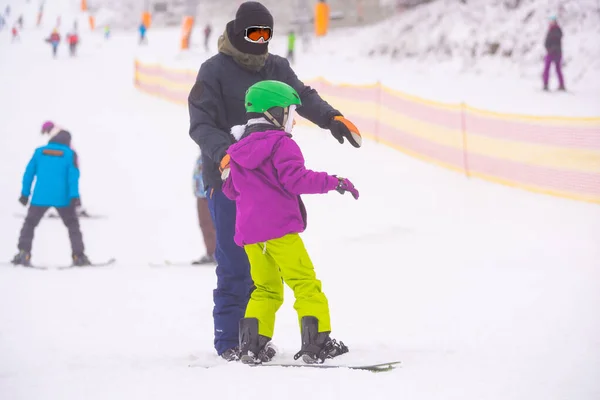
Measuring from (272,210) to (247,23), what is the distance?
1.01 m

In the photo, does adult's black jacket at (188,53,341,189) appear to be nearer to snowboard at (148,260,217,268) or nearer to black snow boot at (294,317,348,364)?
black snow boot at (294,317,348,364)

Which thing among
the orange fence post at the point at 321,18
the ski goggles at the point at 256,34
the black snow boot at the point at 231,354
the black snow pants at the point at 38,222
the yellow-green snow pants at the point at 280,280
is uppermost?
the orange fence post at the point at 321,18

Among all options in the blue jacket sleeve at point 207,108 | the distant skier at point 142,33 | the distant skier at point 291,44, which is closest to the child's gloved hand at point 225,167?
the blue jacket sleeve at point 207,108

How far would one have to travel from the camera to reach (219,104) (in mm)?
4512

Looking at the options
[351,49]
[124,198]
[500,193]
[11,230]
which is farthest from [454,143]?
[351,49]

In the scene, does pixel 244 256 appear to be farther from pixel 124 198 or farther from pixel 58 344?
pixel 124 198

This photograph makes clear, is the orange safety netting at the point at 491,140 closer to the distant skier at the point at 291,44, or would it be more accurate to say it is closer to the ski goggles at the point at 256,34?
the ski goggles at the point at 256,34

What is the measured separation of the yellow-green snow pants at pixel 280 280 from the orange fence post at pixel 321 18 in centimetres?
3293

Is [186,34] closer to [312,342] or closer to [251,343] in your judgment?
[251,343]

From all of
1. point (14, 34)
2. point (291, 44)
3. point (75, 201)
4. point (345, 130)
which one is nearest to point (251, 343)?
point (345, 130)

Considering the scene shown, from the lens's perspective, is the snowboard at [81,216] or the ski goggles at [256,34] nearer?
the ski goggles at [256,34]

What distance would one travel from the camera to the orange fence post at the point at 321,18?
3619 cm

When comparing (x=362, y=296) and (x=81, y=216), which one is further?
(x=81, y=216)

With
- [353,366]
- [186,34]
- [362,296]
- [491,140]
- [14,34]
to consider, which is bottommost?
[362,296]
